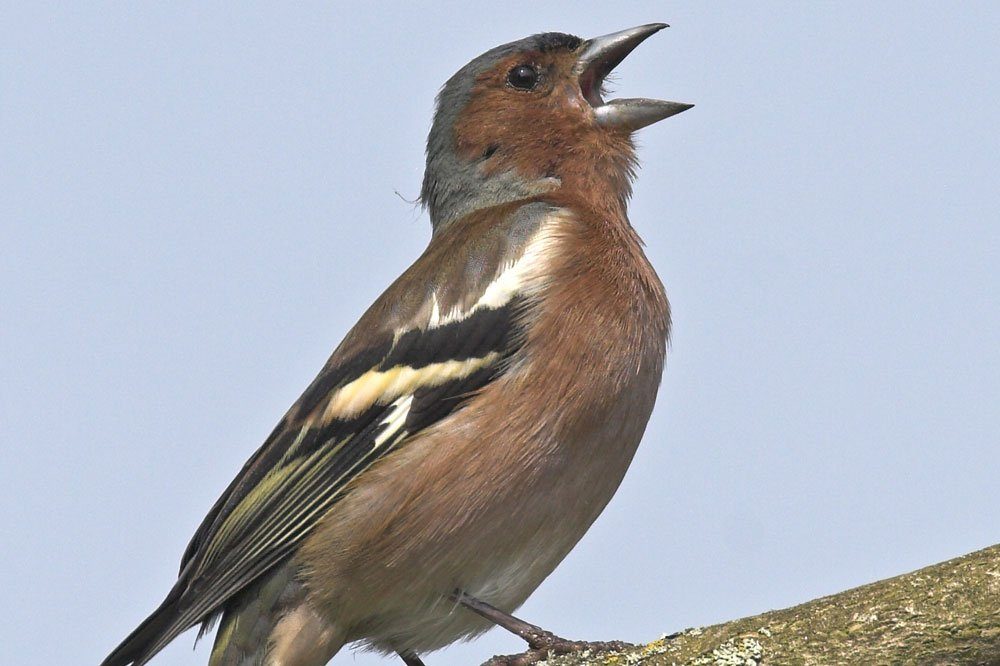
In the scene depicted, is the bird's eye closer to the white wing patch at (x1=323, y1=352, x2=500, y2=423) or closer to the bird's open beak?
the bird's open beak

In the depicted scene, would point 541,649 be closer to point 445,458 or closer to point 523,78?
point 445,458

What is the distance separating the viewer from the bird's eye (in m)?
7.17

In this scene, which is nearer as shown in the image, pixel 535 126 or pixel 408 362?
pixel 408 362

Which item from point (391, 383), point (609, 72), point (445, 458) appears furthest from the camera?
point (609, 72)

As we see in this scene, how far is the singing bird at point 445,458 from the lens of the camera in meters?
5.52

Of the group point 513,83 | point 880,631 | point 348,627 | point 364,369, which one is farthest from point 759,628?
point 513,83

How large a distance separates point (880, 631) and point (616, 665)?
0.96 m

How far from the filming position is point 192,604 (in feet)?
18.8

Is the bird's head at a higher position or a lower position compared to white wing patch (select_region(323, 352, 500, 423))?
higher

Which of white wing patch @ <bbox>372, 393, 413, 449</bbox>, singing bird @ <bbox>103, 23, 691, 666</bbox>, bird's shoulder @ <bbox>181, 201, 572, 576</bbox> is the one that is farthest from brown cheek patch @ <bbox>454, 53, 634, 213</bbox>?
white wing patch @ <bbox>372, 393, 413, 449</bbox>

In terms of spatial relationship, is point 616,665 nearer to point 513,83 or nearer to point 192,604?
point 192,604

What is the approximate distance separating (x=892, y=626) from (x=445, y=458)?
7.45ft

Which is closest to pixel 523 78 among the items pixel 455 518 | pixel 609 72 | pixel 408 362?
pixel 609 72

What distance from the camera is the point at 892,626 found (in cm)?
395
